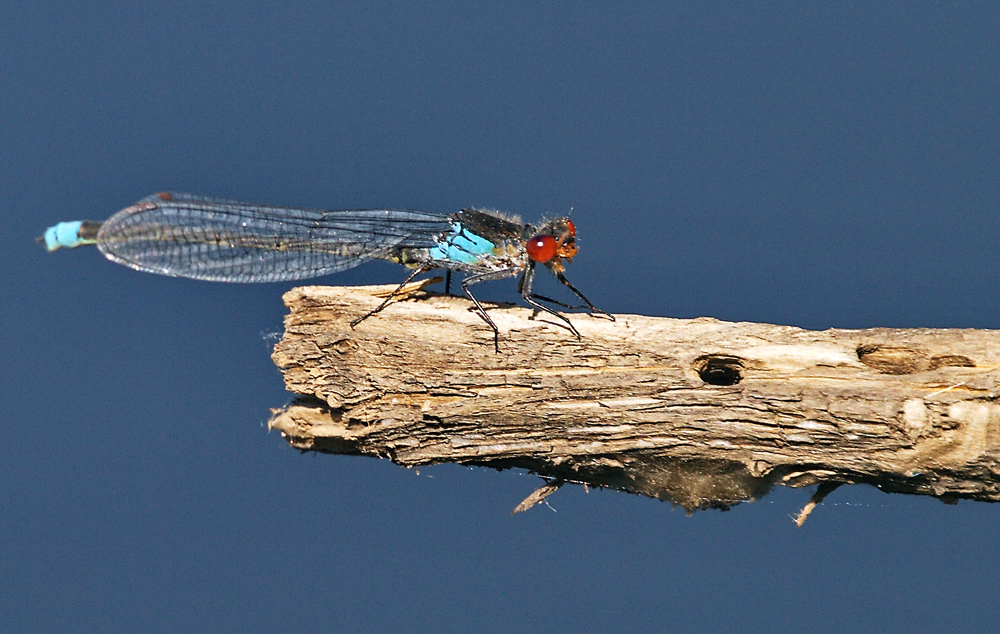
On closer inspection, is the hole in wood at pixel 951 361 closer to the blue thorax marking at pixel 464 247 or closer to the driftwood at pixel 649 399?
the driftwood at pixel 649 399

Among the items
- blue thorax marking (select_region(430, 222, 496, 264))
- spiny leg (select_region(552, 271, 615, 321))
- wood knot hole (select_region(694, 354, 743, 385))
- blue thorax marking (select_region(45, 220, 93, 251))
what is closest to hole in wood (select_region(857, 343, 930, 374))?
wood knot hole (select_region(694, 354, 743, 385))

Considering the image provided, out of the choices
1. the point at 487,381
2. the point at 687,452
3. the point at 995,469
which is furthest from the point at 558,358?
the point at 995,469

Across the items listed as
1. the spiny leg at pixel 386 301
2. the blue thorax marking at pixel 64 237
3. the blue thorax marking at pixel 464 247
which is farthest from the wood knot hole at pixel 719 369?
the blue thorax marking at pixel 64 237

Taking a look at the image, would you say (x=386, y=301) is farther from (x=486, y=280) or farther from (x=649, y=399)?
(x=649, y=399)

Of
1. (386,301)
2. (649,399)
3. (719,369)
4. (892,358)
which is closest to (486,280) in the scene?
(386,301)

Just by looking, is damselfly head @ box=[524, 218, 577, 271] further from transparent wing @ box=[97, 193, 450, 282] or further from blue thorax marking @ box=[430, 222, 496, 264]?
transparent wing @ box=[97, 193, 450, 282]

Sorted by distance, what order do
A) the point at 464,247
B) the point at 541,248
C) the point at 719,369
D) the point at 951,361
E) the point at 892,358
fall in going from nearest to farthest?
the point at 951,361 → the point at 892,358 → the point at 719,369 → the point at 541,248 → the point at 464,247
